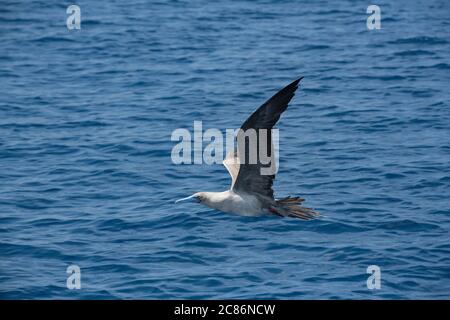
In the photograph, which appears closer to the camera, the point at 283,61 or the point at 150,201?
the point at 150,201

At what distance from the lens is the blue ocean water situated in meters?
15.8

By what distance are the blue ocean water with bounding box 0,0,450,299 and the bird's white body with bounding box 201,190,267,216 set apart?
1.19 m

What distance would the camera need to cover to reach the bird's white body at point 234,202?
15.0 metres

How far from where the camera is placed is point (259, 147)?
47.4 feet

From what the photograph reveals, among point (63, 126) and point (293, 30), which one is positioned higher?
point (293, 30)

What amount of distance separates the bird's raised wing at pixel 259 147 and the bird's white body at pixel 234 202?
0.36ft

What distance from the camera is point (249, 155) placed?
14.5 metres

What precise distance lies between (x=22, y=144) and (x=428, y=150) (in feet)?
28.4

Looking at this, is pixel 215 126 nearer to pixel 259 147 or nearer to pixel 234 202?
pixel 234 202

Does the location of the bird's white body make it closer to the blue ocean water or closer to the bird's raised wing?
the bird's raised wing

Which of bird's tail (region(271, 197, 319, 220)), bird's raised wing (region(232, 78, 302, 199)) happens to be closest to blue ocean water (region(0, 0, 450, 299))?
bird's tail (region(271, 197, 319, 220))

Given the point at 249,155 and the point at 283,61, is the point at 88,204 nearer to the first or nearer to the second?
the point at 249,155

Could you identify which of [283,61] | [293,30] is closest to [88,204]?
[283,61]
